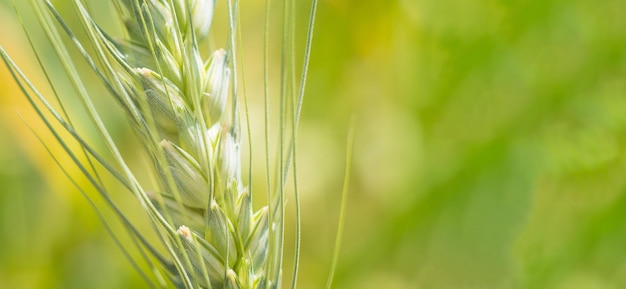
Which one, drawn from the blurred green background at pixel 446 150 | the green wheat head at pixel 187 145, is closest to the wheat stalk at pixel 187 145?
the green wheat head at pixel 187 145

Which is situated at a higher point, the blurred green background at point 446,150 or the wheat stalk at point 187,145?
the blurred green background at point 446,150

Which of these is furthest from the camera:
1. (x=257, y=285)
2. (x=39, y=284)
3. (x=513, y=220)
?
(x=513, y=220)

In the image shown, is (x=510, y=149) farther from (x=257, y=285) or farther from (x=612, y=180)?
(x=257, y=285)

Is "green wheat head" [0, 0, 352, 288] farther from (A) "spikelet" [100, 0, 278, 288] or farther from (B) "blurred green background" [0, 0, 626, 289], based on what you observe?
(B) "blurred green background" [0, 0, 626, 289]

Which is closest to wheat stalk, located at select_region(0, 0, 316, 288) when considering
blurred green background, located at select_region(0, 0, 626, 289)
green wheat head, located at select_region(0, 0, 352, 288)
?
green wheat head, located at select_region(0, 0, 352, 288)

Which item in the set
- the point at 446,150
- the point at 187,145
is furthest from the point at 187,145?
the point at 446,150

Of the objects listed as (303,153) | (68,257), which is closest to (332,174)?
(303,153)

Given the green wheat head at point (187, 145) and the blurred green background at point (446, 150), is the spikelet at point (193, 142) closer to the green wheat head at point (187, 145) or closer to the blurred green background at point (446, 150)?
the green wheat head at point (187, 145)
